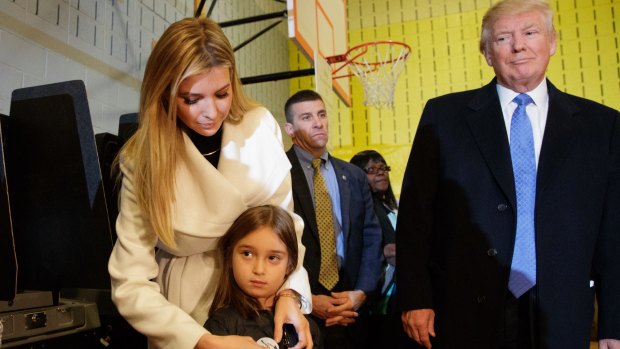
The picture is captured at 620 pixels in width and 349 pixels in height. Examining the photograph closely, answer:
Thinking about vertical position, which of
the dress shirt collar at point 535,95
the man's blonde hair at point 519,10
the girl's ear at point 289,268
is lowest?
the girl's ear at point 289,268

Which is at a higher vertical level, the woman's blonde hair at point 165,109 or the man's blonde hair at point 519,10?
the man's blonde hair at point 519,10

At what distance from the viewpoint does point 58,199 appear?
5.59 feet

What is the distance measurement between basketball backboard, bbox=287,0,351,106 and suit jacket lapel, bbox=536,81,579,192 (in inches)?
101

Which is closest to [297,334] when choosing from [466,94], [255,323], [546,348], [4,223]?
[255,323]

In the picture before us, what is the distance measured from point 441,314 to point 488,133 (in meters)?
0.63

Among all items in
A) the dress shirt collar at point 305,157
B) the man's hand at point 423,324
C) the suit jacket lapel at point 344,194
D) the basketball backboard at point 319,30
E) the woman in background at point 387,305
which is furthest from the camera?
the basketball backboard at point 319,30

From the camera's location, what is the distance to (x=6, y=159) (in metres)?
1.71

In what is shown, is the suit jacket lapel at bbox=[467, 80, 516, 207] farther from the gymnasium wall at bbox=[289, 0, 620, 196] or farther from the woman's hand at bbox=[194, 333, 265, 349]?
the gymnasium wall at bbox=[289, 0, 620, 196]

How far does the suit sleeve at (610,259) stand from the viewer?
1644mm

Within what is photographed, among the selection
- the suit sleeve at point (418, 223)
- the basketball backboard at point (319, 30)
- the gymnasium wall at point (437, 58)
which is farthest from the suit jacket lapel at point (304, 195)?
the gymnasium wall at point (437, 58)

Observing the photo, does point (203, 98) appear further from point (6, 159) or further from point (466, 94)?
point (466, 94)

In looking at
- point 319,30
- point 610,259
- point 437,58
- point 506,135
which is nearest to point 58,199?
point 506,135

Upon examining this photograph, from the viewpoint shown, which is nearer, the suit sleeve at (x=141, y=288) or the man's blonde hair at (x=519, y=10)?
the suit sleeve at (x=141, y=288)

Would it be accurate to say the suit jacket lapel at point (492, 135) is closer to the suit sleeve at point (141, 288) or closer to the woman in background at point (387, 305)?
the suit sleeve at point (141, 288)
